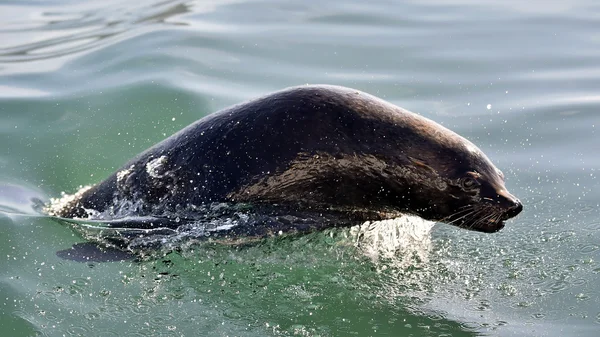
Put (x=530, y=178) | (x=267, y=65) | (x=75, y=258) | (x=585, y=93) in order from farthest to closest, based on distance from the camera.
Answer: (x=267, y=65) → (x=585, y=93) → (x=530, y=178) → (x=75, y=258)

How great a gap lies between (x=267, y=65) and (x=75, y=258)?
15.5ft

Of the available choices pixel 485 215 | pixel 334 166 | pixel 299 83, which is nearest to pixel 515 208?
pixel 485 215

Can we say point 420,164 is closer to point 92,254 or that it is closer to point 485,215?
point 485,215

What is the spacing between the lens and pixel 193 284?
18.6 ft

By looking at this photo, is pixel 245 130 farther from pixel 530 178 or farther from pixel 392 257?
pixel 530 178

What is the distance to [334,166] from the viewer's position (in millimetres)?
5691

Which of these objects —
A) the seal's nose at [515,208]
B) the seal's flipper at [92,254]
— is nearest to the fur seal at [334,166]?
the seal's nose at [515,208]

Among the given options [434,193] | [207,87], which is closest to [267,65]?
[207,87]

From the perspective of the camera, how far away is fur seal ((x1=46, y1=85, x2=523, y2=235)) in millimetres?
5672

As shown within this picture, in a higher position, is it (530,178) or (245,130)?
(245,130)

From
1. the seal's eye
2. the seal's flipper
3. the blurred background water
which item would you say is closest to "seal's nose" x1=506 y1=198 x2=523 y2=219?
the seal's eye

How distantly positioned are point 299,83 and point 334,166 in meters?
4.03

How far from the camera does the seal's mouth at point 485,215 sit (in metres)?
5.60

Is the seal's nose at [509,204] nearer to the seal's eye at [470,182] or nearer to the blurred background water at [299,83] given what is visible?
the seal's eye at [470,182]
